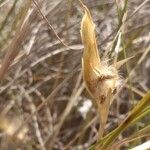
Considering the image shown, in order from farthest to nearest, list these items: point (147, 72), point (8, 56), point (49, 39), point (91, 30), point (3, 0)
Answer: point (147, 72), point (49, 39), point (3, 0), point (8, 56), point (91, 30)

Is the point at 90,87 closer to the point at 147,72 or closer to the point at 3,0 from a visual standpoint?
the point at 3,0

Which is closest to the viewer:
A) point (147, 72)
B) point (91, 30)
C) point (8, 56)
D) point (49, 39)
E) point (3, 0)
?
point (91, 30)

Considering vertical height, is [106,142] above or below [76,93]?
above

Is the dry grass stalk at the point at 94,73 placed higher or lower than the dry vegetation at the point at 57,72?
higher

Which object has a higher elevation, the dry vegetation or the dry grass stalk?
the dry grass stalk

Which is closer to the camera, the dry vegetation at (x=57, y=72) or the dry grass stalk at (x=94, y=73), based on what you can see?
the dry grass stalk at (x=94, y=73)

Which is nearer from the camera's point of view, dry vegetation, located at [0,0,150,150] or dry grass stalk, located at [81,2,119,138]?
Result: dry grass stalk, located at [81,2,119,138]

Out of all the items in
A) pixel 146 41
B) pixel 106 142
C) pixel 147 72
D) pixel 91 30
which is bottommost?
pixel 147 72

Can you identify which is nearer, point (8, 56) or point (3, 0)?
point (8, 56)

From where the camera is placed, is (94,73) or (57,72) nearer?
(94,73)

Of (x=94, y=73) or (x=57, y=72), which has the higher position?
(x=94, y=73)

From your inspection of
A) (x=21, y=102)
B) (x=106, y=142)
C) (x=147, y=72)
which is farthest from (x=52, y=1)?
(x=106, y=142)
